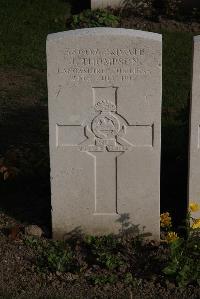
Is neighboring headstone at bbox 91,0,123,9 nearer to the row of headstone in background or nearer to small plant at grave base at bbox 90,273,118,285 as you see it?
the row of headstone in background

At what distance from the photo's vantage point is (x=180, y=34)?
36.8 ft

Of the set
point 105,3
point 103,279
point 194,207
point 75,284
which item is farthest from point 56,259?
point 105,3

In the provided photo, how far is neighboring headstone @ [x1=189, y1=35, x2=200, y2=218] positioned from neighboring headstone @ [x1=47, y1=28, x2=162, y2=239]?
25 cm

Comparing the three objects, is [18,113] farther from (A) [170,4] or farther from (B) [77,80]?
(A) [170,4]

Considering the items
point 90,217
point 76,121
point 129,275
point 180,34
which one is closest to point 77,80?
point 76,121

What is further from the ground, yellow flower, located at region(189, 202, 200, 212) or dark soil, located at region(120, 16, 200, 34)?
dark soil, located at region(120, 16, 200, 34)

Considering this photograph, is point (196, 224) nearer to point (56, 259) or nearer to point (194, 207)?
point (194, 207)

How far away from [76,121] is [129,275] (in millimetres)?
1199

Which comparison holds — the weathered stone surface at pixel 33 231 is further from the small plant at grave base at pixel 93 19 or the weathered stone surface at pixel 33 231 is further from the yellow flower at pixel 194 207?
the small plant at grave base at pixel 93 19

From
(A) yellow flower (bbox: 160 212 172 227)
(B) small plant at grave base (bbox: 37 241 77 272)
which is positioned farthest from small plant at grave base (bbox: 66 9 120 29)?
(B) small plant at grave base (bbox: 37 241 77 272)

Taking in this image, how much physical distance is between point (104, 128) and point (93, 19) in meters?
6.34

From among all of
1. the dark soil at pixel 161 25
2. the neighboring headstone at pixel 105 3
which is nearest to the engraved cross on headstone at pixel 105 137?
the dark soil at pixel 161 25

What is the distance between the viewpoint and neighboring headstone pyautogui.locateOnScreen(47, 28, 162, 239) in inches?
207

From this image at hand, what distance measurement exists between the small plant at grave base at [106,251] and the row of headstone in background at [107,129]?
108 mm
